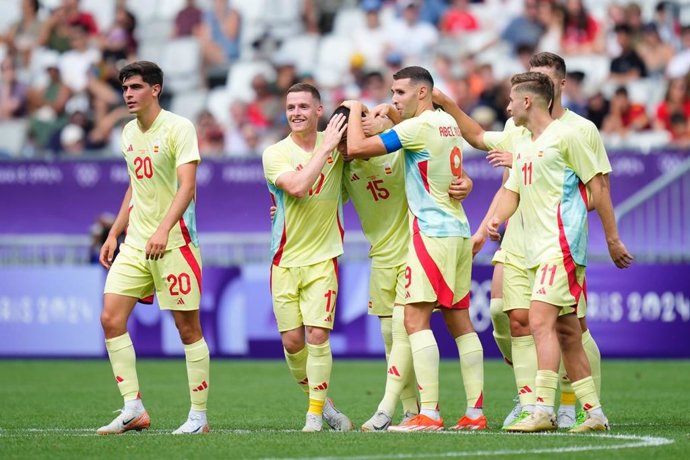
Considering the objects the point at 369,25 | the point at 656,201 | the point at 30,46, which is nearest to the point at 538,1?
the point at 369,25

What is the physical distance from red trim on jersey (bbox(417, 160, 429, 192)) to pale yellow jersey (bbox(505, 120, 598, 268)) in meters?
0.67

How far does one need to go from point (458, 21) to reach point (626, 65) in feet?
10.2

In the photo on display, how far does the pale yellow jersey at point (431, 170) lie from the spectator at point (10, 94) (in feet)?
47.3

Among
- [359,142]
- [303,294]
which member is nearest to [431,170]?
[359,142]

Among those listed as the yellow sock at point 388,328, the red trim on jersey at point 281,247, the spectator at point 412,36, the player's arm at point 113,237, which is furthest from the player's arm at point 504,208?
the spectator at point 412,36

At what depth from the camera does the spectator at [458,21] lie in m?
22.7

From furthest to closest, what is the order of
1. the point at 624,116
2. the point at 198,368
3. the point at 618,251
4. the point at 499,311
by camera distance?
the point at 624,116
the point at 499,311
the point at 198,368
the point at 618,251

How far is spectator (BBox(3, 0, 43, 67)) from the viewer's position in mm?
24953

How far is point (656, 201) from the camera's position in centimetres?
1759

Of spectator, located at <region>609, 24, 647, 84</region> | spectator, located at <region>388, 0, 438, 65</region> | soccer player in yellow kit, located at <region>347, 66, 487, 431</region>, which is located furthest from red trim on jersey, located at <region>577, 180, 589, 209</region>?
spectator, located at <region>388, 0, 438, 65</region>

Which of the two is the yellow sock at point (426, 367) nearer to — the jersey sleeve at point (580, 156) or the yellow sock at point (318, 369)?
the yellow sock at point (318, 369)

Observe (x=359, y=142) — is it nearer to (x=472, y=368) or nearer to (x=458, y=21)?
(x=472, y=368)

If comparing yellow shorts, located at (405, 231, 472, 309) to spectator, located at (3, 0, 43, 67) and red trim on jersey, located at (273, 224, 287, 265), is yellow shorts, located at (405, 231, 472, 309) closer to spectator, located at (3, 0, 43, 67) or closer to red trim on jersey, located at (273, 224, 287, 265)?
red trim on jersey, located at (273, 224, 287, 265)

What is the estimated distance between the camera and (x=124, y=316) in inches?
392
